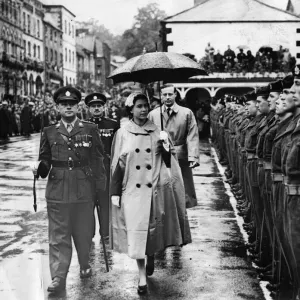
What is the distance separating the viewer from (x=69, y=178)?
7320mm

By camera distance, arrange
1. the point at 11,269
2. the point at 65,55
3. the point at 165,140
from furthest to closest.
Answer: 1. the point at 65,55
2. the point at 11,269
3. the point at 165,140

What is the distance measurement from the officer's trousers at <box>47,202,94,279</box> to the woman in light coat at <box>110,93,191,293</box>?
0.35 meters

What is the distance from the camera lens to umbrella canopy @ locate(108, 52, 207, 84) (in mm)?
8164

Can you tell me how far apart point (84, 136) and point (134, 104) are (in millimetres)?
598

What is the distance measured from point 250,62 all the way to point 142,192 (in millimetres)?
33575

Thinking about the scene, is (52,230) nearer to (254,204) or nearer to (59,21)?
(254,204)

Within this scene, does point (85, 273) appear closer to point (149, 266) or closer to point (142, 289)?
point (149, 266)

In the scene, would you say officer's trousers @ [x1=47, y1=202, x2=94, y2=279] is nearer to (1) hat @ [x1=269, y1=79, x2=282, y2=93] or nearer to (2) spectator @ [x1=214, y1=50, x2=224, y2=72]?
(1) hat @ [x1=269, y1=79, x2=282, y2=93]

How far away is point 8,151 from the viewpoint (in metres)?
26.8

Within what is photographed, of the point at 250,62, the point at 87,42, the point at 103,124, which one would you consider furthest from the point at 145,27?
the point at 103,124

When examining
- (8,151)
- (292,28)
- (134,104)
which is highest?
(292,28)

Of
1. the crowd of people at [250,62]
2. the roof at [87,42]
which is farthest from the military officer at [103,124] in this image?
the roof at [87,42]

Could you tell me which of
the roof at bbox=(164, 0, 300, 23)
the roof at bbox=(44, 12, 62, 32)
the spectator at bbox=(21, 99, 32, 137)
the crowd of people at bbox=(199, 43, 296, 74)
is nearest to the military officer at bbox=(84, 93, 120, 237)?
the crowd of people at bbox=(199, 43, 296, 74)

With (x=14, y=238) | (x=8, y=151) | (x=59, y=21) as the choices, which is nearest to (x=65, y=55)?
(x=59, y=21)
